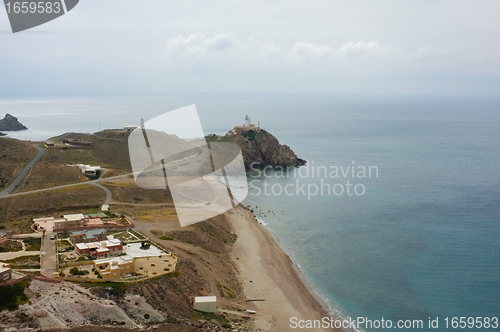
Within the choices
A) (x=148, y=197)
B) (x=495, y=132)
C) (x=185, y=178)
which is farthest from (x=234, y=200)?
(x=495, y=132)

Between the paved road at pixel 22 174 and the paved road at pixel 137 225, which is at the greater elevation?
the paved road at pixel 22 174

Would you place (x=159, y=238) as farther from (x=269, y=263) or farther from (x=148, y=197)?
(x=148, y=197)

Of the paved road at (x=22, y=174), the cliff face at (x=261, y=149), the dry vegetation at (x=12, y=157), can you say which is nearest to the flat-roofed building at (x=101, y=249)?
the paved road at (x=22, y=174)

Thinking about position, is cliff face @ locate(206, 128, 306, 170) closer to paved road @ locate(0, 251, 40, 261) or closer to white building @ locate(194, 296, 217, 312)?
paved road @ locate(0, 251, 40, 261)

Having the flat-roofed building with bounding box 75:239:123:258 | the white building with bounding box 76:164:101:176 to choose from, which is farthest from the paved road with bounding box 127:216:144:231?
the white building with bounding box 76:164:101:176

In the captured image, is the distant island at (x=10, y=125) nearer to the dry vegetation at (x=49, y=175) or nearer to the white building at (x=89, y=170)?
the dry vegetation at (x=49, y=175)

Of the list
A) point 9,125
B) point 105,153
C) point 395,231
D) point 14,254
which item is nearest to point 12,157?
point 105,153

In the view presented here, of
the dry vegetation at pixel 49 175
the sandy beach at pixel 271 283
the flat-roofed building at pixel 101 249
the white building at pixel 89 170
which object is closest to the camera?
the flat-roofed building at pixel 101 249
